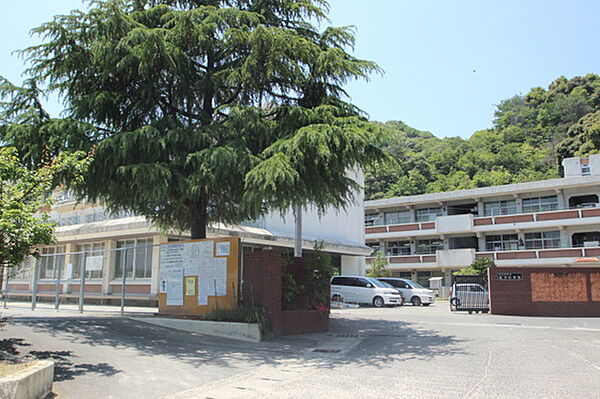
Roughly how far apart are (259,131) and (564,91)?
7472 cm

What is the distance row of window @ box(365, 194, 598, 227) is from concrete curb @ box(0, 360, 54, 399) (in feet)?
141

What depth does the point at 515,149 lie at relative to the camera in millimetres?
68375

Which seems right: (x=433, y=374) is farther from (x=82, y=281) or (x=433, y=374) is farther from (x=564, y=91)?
(x=564, y=91)

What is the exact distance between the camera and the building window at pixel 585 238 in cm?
4059

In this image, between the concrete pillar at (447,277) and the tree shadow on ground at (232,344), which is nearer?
the tree shadow on ground at (232,344)

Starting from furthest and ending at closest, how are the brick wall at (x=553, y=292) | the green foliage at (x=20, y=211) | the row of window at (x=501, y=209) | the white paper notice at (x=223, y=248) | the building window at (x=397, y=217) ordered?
the building window at (x=397, y=217), the row of window at (x=501, y=209), the brick wall at (x=553, y=292), the white paper notice at (x=223, y=248), the green foliage at (x=20, y=211)

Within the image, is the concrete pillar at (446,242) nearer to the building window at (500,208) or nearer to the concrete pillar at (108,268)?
the building window at (500,208)

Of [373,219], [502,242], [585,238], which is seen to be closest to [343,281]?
[502,242]

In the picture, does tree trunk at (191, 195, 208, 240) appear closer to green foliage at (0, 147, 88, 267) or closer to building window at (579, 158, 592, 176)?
green foliage at (0, 147, 88, 267)

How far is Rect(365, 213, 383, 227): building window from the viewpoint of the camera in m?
52.7

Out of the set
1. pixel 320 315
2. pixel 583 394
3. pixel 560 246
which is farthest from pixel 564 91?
pixel 583 394

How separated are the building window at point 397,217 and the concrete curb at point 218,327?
39.2 m

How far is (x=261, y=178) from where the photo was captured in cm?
1125

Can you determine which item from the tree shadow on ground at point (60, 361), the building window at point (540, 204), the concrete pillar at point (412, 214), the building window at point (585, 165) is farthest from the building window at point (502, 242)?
the tree shadow on ground at point (60, 361)
